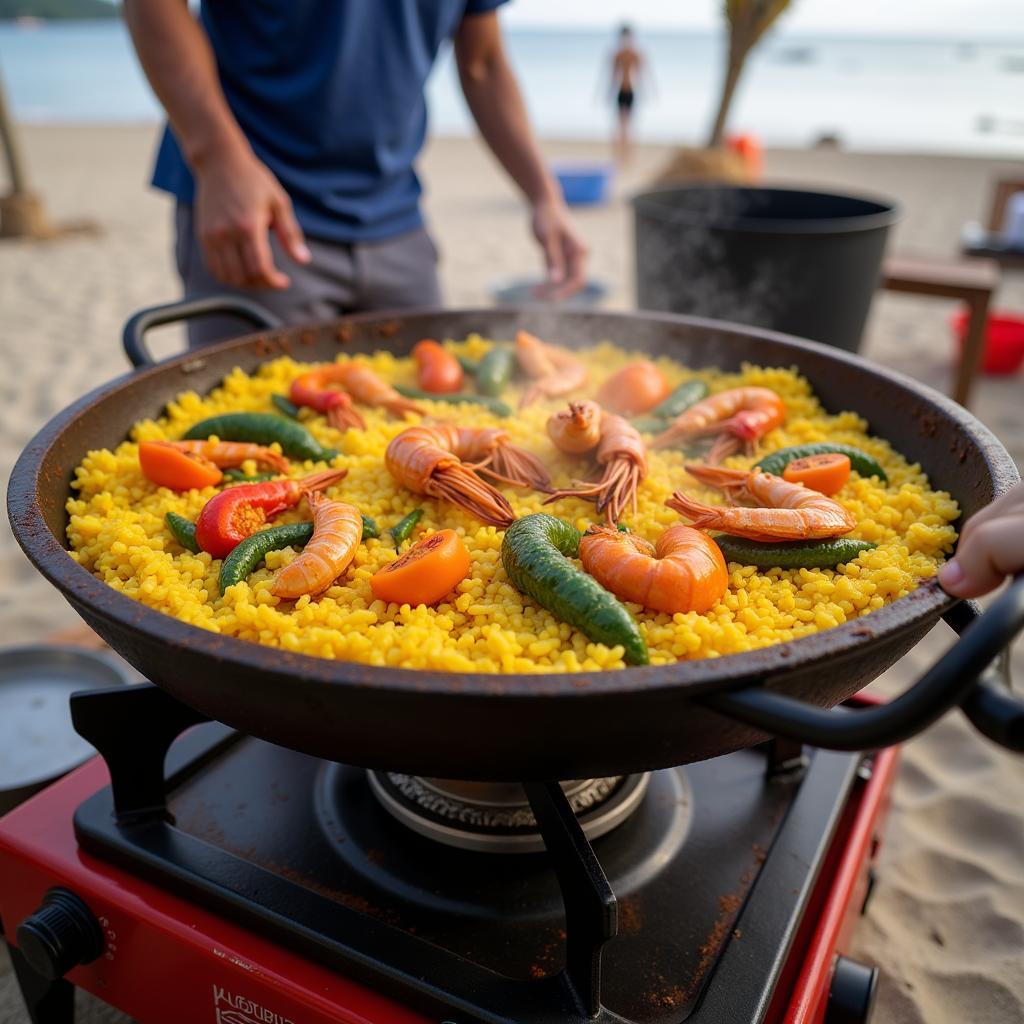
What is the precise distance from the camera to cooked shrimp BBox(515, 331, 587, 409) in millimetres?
2227

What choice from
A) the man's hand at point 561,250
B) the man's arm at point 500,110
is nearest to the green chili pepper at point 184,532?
the man's hand at point 561,250

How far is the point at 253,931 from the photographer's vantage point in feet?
4.96

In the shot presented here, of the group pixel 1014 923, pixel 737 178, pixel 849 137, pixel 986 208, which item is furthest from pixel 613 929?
pixel 849 137

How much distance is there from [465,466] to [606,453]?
289 mm

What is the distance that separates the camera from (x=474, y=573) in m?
1.47

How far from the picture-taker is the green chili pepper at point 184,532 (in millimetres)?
1574

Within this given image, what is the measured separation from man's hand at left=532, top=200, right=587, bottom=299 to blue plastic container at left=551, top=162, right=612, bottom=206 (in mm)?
9356

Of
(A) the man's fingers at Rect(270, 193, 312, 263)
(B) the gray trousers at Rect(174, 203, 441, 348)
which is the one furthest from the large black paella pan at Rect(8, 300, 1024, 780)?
(B) the gray trousers at Rect(174, 203, 441, 348)

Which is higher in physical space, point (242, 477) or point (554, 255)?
point (554, 255)

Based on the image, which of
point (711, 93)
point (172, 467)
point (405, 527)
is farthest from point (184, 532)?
point (711, 93)

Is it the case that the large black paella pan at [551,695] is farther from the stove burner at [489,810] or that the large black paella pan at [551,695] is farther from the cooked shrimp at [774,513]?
the stove burner at [489,810]

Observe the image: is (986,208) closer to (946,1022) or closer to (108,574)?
(946,1022)

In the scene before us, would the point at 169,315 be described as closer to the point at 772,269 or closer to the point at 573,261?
the point at 573,261

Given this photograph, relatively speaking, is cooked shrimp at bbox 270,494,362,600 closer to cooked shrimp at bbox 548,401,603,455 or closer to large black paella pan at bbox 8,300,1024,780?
large black paella pan at bbox 8,300,1024,780
